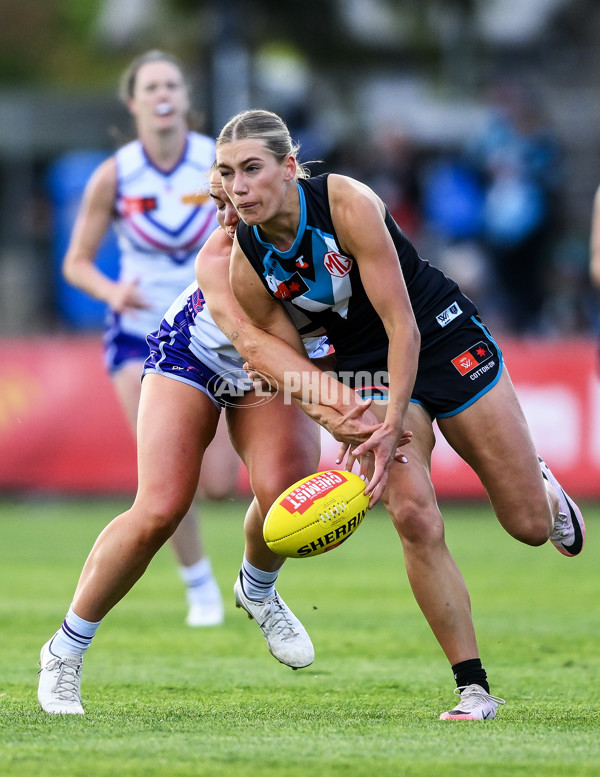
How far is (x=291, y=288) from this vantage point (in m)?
4.91

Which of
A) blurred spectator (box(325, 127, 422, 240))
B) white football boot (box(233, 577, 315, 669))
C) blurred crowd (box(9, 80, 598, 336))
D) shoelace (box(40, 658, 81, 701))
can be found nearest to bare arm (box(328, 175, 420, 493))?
white football boot (box(233, 577, 315, 669))

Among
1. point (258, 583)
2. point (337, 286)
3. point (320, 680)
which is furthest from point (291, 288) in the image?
point (320, 680)

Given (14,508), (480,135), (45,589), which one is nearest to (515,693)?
(45,589)

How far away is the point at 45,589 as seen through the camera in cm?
873

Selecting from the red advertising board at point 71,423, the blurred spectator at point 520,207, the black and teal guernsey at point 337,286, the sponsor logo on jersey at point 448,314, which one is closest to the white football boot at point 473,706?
the black and teal guernsey at point 337,286

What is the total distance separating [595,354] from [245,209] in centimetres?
890

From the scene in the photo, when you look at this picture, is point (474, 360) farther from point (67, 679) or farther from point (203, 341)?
point (67, 679)

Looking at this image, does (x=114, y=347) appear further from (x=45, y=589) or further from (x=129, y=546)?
(x=129, y=546)

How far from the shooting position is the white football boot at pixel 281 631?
556cm

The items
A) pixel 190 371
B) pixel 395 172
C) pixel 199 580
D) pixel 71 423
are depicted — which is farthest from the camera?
pixel 395 172

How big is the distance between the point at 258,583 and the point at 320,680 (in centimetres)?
48

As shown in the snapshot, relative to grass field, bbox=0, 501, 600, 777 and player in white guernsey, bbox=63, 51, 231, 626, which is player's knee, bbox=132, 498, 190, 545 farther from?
player in white guernsey, bbox=63, 51, 231, 626

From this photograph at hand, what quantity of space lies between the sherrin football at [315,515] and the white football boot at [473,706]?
697mm

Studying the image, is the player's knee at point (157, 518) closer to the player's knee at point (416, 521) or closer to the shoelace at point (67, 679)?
the shoelace at point (67, 679)
